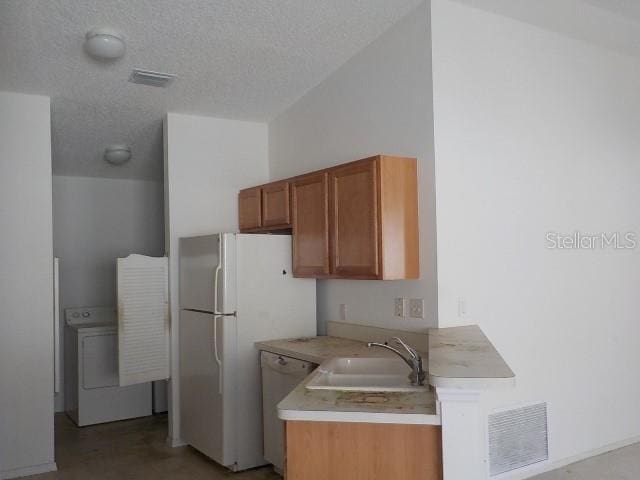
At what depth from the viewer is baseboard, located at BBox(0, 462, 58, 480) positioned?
373 centimetres

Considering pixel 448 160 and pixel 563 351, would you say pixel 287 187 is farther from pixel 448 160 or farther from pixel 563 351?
pixel 563 351

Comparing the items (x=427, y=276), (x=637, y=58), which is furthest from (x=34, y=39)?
(x=637, y=58)

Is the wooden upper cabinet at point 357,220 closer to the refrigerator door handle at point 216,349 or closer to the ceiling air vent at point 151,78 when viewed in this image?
the refrigerator door handle at point 216,349

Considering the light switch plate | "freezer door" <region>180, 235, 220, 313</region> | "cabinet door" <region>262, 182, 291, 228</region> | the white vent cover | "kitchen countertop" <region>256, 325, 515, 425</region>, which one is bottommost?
the white vent cover

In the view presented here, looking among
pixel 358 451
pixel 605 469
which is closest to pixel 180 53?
pixel 358 451

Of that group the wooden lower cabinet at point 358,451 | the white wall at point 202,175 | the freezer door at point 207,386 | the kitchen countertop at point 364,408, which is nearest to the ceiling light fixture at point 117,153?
the white wall at point 202,175

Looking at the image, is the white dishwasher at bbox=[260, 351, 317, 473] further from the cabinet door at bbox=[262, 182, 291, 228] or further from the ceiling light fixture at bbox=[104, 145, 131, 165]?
the ceiling light fixture at bbox=[104, 145, 131, 165]

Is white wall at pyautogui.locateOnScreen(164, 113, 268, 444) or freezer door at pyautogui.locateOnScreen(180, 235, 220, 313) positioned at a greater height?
white wall at pyautogui.locateOnScreen(164, 113, 268, 444)

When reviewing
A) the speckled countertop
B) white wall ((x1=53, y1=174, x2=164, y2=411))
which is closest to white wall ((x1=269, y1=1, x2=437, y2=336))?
the speckled countertop

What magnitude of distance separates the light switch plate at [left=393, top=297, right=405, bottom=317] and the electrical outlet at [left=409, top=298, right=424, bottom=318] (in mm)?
72

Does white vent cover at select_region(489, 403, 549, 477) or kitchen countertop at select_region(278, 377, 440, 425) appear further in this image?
white vent cover at select_region(489, 403, 549, 477)

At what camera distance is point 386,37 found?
357 centimetres

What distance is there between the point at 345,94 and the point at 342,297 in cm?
142

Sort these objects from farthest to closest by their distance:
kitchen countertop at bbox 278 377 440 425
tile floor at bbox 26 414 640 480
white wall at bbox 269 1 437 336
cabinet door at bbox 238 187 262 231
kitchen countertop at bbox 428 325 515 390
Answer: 1. cabinet door at bbox 238 187 262 231
2. tile floor at bbox 26 414 640 480
3. white wall at bbox 269 1 437 336
4. kitchen countertop at bbox 278 377 440 425
5. kitchen countertop at bbox 428 325 515 390
